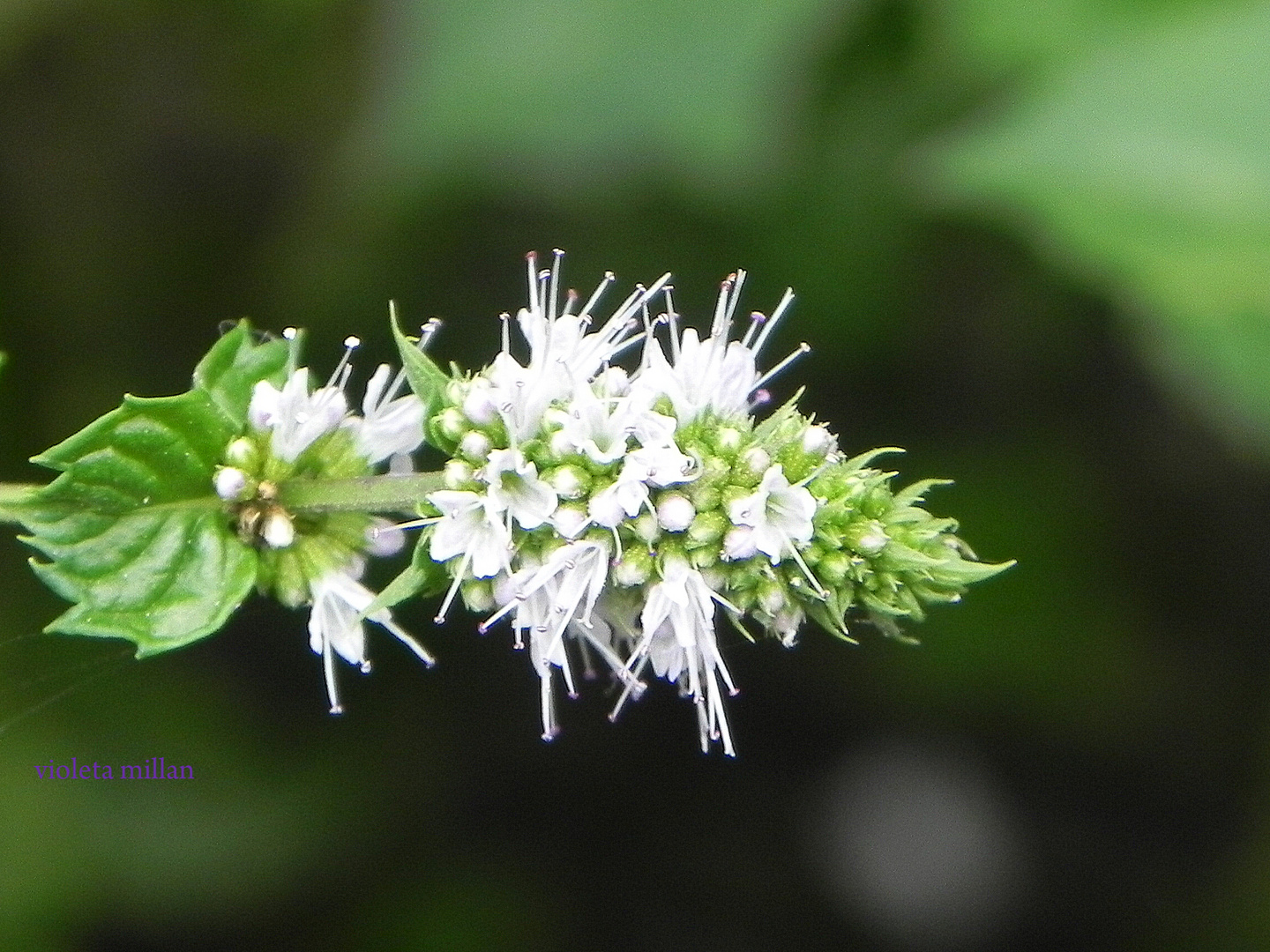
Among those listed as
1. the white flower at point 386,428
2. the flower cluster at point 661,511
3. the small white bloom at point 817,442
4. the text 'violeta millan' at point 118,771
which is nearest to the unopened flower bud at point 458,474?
the flower cluster at point 661,511

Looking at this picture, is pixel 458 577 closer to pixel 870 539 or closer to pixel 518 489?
pixel 518 489

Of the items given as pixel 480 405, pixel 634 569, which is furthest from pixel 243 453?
pixel 634 569

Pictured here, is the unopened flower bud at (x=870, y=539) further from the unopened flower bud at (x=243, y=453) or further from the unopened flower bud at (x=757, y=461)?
the unopened flower bud at (x=243, y=453)

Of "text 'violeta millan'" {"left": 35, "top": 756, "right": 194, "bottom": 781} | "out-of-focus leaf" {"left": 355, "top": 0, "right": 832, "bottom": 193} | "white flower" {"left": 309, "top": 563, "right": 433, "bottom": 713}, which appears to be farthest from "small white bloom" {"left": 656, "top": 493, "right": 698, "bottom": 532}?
"text 'violeta millan'" {"left": 35, "top": 756, "right": 194, "bottom": 781}

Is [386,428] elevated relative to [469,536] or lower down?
elevated

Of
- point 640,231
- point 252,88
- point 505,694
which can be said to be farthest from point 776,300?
point 252,88

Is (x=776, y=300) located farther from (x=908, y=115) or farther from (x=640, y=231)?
(x=908, y=115)

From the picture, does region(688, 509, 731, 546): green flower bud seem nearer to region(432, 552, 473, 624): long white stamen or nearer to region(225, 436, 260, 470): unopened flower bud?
region(432, 552, 473, 624): long white stamen

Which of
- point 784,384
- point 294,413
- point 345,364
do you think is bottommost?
point 294,413
